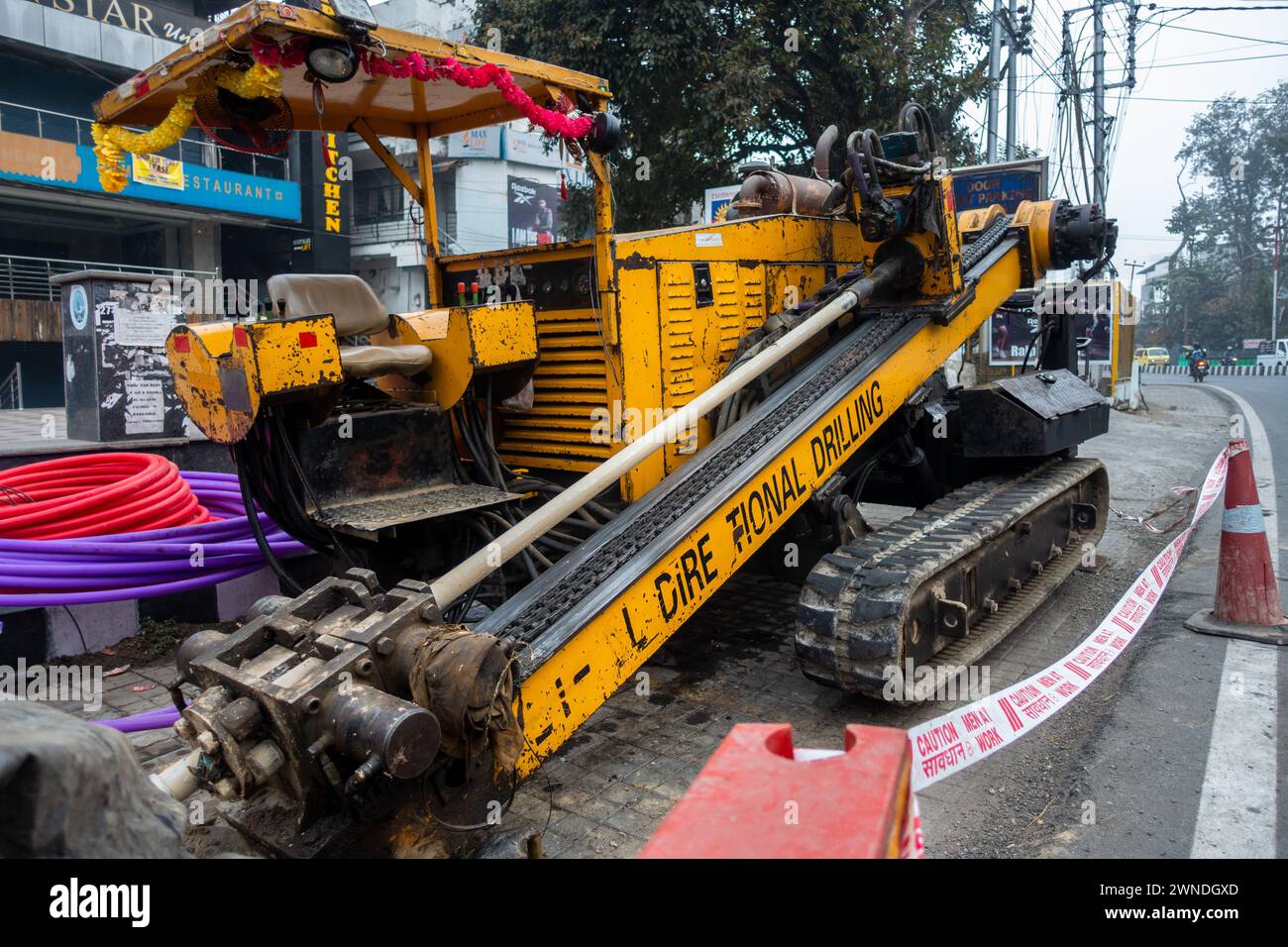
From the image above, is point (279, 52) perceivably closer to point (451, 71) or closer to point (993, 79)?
point (451, 71)

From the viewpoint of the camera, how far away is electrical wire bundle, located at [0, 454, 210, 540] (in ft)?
16.0

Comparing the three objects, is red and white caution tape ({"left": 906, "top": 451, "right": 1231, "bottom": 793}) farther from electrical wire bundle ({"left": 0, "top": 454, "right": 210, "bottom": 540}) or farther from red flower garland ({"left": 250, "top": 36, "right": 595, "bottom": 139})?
electrical wire bundle ({"left": 0, "top": 454, "right": 210, "bottom": 540})

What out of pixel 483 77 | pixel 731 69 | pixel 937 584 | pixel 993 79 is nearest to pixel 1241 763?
pixel 937 584

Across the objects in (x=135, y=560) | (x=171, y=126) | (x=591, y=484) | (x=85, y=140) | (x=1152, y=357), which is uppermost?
(x=85, y=140)

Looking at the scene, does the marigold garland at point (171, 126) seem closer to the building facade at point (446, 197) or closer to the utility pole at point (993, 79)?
the utility pole at point (993, 79)

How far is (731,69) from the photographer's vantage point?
13.0m

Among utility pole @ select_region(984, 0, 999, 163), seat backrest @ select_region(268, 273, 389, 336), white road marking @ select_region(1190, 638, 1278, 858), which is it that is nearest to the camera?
white road marking @ select_region(1190, 638, 1278, 858)

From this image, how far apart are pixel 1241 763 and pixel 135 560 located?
5.16 meters

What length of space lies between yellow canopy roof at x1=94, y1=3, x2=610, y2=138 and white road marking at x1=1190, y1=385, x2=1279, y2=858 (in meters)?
3.89

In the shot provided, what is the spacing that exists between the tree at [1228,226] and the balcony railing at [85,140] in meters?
57.9

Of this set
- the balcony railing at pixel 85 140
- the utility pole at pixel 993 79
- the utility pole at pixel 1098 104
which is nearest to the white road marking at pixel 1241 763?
the utility pole at pixel 993 79

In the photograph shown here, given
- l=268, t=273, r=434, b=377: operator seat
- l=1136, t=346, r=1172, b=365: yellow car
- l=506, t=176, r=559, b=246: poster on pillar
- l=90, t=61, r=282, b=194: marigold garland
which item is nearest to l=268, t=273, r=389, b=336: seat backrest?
l=268, t=273, r=434, b=377: operator seat
